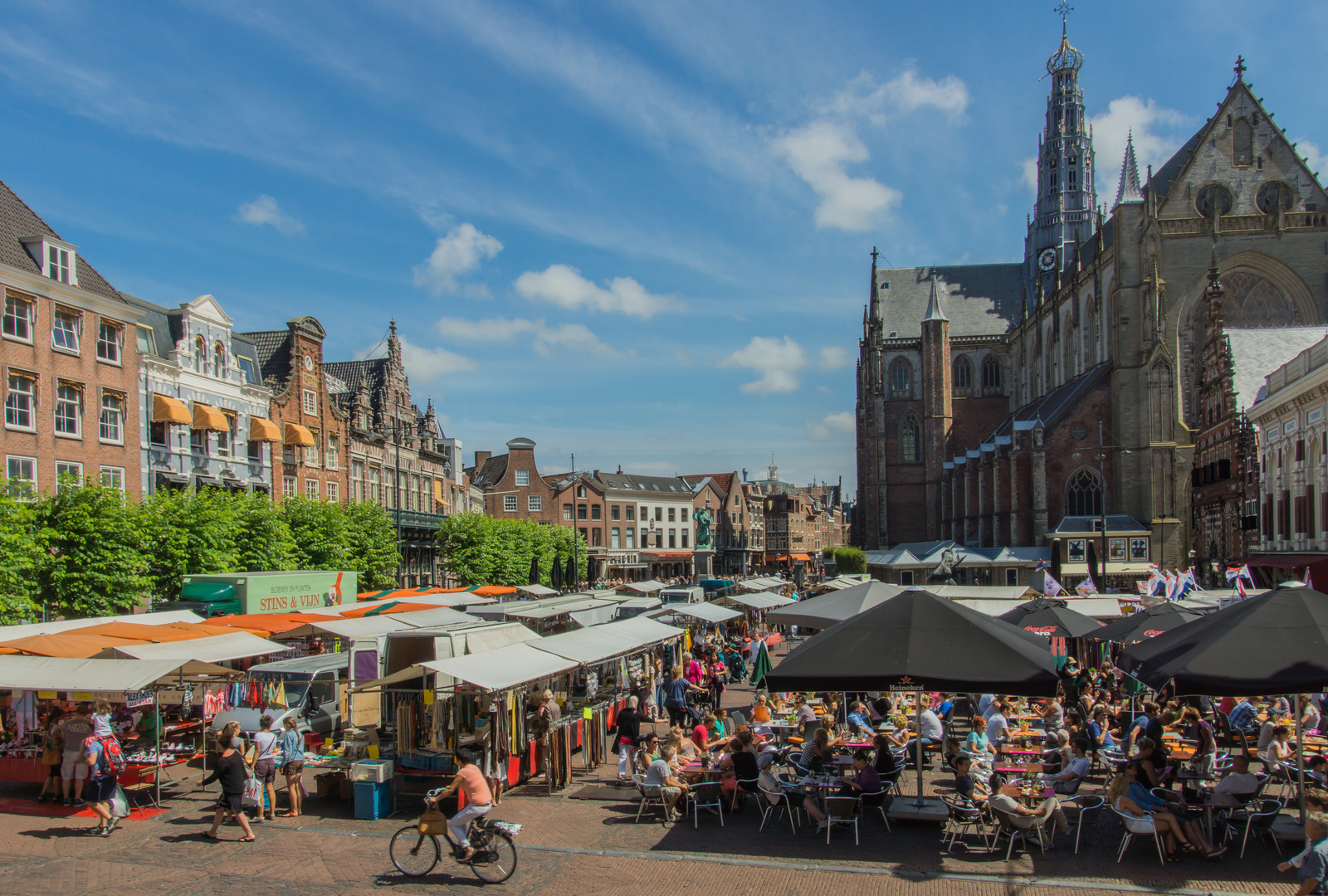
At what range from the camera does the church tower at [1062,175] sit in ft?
280

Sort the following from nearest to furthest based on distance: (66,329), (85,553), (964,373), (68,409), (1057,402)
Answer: (85,553), (68,409), (66,329), (1057,402), (964,373)

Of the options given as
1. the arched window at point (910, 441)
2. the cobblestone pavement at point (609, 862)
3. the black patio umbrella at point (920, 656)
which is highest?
the arched window at point (910, 441)

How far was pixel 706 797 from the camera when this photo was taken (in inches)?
491

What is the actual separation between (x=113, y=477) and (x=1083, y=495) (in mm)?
52324

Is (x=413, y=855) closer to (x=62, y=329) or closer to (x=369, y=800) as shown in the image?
(x=369, y=800)

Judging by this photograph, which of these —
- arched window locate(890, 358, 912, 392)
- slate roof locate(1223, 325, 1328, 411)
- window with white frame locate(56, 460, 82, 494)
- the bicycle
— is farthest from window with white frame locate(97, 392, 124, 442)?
arched window locate(890, 358, 912, 392)

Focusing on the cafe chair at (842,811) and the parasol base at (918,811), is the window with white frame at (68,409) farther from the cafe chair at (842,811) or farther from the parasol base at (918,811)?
the parasol base at (918,811)

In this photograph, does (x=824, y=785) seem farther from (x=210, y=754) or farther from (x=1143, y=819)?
(x=210, y=754)

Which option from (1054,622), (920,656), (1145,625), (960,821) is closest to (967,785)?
(960,821)

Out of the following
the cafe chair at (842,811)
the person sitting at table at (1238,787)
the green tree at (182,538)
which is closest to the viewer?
the person sitting at table at (1238,787)

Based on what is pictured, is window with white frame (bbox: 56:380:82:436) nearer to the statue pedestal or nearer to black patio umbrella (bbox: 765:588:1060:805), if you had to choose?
black patio umbrella (bbox: 765:588:1060:805)

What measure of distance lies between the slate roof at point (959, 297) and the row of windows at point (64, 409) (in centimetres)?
6568

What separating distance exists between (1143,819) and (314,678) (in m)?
13.8

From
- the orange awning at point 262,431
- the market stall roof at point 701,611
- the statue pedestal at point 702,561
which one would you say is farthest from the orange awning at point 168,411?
the statue pedestal at point 702,561
